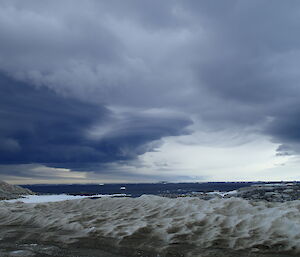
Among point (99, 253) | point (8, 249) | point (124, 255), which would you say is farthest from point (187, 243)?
point (8, 249)

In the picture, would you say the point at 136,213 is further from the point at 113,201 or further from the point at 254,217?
the point at 254,217

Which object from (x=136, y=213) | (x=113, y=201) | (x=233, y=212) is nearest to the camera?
(x=233, y=212)

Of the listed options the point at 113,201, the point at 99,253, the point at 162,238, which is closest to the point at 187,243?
A: the point at 162,238

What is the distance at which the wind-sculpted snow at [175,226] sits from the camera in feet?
31.9

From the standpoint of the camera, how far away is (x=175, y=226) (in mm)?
11078

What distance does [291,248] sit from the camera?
9195 millimetres

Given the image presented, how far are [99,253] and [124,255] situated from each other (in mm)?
743

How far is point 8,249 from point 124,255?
356 centimetres

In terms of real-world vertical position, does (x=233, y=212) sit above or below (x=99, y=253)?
above

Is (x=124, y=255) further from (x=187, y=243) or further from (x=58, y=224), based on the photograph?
(x=58, y=224)

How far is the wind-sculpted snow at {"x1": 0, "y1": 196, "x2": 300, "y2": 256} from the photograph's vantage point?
9719 millimetres

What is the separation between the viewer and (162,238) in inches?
409

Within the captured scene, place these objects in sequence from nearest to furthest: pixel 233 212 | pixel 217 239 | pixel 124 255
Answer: pixel 124 255, pixel 217 239, pixel 233 212

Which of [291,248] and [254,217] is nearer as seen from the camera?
[291,248]
